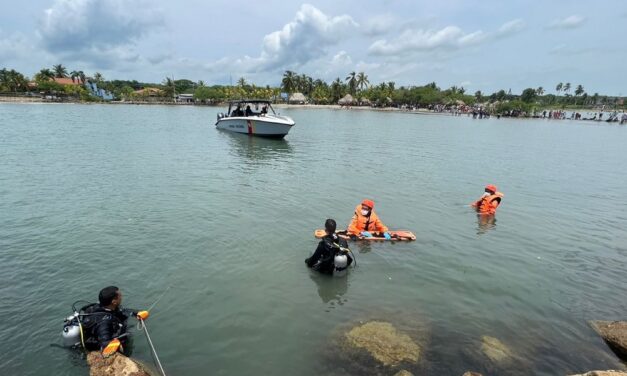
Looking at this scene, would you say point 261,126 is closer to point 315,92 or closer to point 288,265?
point 288,265

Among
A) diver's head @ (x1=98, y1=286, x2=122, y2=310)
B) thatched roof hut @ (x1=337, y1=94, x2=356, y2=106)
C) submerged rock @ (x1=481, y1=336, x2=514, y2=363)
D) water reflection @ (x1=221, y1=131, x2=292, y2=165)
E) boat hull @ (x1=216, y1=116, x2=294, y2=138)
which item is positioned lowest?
submerged rock @ (x1=481, y1=336, x2=514, y2=363)

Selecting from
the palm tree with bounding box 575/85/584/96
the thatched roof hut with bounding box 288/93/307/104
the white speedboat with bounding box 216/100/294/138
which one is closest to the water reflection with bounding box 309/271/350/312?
the white speedboat with bounding box 216/100/294/138

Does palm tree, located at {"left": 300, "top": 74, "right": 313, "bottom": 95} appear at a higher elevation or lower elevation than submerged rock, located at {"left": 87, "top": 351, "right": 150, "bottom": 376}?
higher

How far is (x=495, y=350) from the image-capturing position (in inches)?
245

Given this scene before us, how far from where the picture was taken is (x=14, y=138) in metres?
26.8

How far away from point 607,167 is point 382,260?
24.5m

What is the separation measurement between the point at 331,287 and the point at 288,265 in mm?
1345

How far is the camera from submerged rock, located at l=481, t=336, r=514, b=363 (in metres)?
6.05

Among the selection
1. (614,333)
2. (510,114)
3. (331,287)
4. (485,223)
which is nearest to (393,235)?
(331,287)

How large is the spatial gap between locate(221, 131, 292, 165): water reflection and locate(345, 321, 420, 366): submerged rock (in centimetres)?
1616

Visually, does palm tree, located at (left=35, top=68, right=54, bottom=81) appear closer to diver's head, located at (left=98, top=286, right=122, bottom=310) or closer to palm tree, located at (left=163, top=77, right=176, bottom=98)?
palm tree, located at (left=163, top=77, right=176, bottom=98)

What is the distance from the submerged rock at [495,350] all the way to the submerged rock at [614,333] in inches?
73.9

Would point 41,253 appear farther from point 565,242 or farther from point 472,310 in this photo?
point 565,242

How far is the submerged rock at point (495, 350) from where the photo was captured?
19.9 ft
